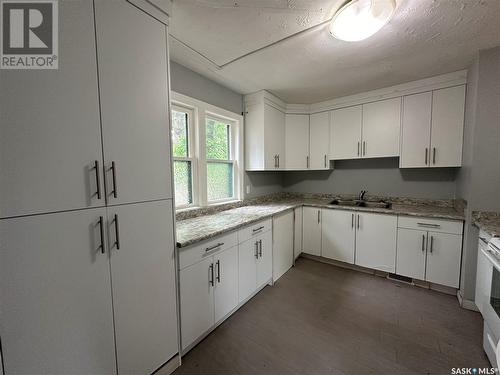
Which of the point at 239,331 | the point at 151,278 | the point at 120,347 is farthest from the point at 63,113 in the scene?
the point at 239,331

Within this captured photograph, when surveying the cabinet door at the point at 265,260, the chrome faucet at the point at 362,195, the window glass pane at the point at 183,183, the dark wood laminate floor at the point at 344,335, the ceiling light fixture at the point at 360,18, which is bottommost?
the dark wood laminate floor at the point at 344,335

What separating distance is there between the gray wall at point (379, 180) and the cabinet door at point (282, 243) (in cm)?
108

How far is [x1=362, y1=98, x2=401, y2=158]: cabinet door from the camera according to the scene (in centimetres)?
259

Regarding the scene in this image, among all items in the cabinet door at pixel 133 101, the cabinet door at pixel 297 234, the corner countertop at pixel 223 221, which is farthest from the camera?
the cabinet door at pixel 297 234

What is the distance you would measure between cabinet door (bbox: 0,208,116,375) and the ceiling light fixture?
1.91m

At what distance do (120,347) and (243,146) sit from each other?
243 centimetres

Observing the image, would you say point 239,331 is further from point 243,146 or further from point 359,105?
point 359,105

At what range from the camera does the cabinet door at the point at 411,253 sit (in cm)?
226

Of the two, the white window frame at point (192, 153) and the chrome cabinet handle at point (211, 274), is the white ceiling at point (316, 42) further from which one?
the chrome cabinet handle at point (211, 274)

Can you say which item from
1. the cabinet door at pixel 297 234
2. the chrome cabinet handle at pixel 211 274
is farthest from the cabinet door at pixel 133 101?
the cabinet door at pixel 297 234

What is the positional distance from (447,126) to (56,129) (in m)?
3.53

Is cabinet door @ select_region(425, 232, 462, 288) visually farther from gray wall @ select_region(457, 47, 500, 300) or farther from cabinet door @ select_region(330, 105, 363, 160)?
cabinet door @ select_region(330, 105, 363, 160)

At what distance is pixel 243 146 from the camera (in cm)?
289

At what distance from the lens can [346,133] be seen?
9.73 feet
